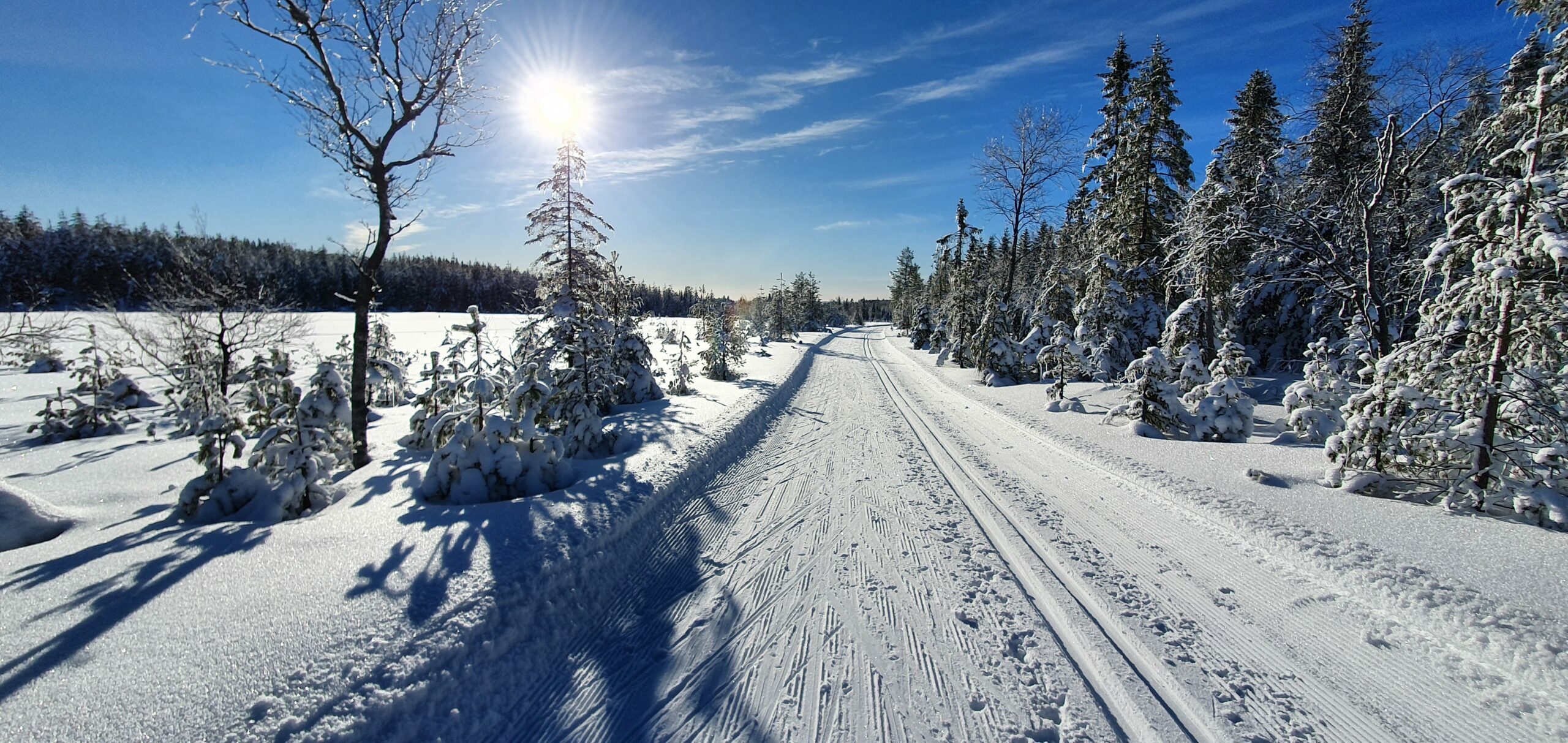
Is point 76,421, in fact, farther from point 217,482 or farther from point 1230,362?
point 1230,362

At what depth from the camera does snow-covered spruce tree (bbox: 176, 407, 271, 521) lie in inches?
211

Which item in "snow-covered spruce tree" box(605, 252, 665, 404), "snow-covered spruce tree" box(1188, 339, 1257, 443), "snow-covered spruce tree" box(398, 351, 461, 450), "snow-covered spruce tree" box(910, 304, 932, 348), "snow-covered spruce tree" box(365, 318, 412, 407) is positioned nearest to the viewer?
"snow-covered spruce tree" box(398, 351, 461, 450)

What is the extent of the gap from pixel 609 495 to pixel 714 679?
3.28m

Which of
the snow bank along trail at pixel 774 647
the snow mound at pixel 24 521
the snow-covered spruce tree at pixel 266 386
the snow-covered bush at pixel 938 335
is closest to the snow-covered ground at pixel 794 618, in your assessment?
the snow bank along trail at pixel 774 647

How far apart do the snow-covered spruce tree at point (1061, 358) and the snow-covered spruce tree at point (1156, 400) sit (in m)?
3.23

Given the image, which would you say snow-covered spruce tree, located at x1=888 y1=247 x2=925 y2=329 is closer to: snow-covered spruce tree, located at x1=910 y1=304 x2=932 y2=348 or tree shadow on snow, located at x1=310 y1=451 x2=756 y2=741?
snow-covered spruce tree, located at x1=910 y1=304 x2=932 y2=348

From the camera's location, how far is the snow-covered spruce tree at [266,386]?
6.78m

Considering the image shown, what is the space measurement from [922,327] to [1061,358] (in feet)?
79.0

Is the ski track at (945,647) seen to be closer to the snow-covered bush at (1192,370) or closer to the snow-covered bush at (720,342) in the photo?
the snow-covered bush at (1192,370)

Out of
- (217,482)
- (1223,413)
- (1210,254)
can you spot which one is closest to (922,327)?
(1210,254)

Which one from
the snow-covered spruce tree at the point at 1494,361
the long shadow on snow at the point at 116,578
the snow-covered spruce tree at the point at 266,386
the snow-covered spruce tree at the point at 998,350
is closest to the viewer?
the long shadow on snow at the point at 116,578

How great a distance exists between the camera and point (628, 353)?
14.8 m

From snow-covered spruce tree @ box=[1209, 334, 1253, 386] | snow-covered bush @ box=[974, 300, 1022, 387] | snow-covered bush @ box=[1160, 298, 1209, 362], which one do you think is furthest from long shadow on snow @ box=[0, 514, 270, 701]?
snow-covered bush @ box=[974, 300, 1022, 387]

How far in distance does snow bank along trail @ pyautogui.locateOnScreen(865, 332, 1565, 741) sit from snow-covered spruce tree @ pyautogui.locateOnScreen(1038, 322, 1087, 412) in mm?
8746
